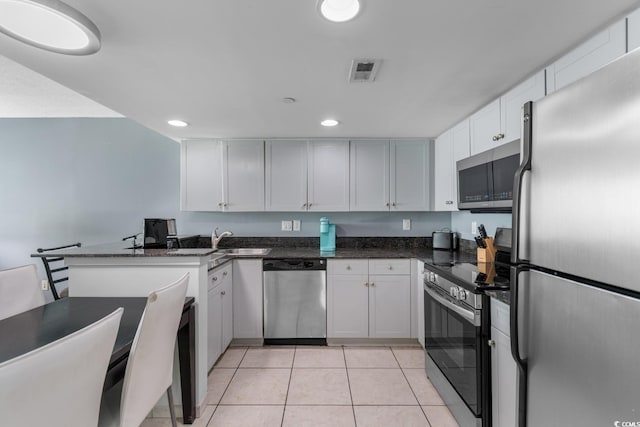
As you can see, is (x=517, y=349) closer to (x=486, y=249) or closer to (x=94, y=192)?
(x=486, y=249)

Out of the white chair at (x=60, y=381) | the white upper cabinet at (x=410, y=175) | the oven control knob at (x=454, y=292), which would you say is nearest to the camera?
the white chair at (x=60, y=381)

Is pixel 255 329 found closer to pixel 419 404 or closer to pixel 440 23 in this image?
pixel 419 404

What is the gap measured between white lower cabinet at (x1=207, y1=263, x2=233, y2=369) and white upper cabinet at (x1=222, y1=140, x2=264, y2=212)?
79 cm

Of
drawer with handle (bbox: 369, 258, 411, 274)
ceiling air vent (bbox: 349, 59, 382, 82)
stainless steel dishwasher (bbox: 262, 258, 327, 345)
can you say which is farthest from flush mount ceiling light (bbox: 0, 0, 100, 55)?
drawer with handle (bbox: 369, 258, 411, 274)

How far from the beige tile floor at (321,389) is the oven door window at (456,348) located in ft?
1.07

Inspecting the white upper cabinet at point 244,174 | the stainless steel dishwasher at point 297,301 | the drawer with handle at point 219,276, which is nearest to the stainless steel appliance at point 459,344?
the stainless steel dishwasher at point 297,301

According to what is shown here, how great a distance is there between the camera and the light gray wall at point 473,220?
7.82 ft

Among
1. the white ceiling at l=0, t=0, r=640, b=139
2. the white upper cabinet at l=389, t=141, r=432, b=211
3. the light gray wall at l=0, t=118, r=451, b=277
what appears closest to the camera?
the white ceiling at l=0, t=0, r=640, b=139

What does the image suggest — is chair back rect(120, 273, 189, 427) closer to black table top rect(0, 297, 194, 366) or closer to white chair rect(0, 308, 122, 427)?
black table top rect(0, 297, 194, 366)

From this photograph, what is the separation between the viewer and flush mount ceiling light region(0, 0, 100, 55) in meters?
1.07

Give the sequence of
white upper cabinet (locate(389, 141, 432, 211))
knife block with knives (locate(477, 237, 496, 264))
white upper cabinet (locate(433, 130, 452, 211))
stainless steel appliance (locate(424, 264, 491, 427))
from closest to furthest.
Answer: stainless steel appliance (locate(424, 264, 491, 427)), knife block with knives (locate(477, 237, 496, 264)), white upper cabinet (locate(433, 130, 452, 211)), white upper cabinet (locate(389, 141, 432, 211))

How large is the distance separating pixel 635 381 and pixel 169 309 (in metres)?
1.59

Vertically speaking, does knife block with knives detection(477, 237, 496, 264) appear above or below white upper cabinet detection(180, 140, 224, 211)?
below

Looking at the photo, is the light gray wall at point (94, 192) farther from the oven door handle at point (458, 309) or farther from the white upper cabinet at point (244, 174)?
the oven door handle at point (458, 309)
